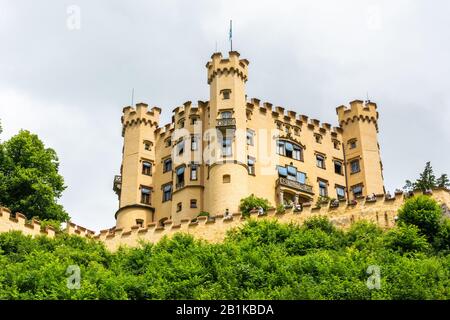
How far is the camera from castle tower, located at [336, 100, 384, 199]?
215 feet

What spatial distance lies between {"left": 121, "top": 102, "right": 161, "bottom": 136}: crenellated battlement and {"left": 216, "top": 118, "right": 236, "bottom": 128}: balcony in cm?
873

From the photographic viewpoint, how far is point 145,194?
211 feet

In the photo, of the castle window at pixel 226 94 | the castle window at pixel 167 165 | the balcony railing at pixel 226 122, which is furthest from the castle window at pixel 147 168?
the castle window at pixel 226 94

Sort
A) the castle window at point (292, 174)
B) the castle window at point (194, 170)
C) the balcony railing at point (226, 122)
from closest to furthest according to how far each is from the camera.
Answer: the balcony railing at point (226, 122) < the castle window at point (194, 170) < the castle window at point (292, 174)

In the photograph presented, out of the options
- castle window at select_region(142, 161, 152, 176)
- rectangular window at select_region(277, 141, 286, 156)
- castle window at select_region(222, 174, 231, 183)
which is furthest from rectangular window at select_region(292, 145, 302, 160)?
castle window at select_region(142, 161, 152, 176)

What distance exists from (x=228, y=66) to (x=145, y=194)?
13.0 meters

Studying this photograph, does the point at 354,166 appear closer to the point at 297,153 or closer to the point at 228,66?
the point at 297,153

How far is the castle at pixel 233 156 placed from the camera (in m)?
60.4

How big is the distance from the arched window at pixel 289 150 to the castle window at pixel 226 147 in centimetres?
550

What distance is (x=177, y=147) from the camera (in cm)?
6412

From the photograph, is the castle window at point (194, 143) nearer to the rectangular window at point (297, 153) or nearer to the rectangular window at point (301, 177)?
the rectangular window at point (297, 153)

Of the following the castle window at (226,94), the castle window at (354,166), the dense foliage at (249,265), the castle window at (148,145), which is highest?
the castle window at (226,94)

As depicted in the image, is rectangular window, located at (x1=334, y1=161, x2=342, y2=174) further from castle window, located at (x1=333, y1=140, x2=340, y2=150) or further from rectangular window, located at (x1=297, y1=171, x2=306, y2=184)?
rectangular window, located at (x1=297, y1=171, x2=306, y2=184)

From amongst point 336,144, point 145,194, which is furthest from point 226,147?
point 336,144
